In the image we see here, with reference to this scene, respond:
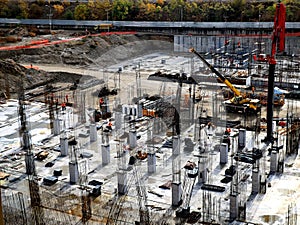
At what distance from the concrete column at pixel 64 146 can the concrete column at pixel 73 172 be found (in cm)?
200

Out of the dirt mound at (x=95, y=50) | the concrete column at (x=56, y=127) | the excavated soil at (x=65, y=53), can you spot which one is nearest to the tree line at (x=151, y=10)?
the excavated soil at (x=65, y=53)

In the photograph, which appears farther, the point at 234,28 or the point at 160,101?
the point at 234,28

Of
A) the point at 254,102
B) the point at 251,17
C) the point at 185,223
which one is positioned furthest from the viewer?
the point at 251,17

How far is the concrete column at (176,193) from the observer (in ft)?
33.6

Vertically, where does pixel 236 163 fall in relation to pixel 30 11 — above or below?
below

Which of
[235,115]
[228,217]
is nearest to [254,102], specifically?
[235,115]

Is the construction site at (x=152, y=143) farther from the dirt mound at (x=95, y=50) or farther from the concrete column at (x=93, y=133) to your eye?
the dirt mound at (x=95, y=50)

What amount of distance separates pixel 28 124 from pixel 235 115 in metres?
7.71

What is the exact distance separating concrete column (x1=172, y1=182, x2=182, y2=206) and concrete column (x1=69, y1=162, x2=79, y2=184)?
2.75m

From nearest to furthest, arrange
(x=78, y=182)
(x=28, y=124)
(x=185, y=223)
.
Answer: (x=185, y=223) → (x=78, y=182) → (x=28, y=124)

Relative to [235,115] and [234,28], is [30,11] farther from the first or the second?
[235,115]

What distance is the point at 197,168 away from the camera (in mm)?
12258

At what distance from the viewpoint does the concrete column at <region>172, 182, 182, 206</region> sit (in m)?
10.2

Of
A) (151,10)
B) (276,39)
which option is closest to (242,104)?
(276,39)
